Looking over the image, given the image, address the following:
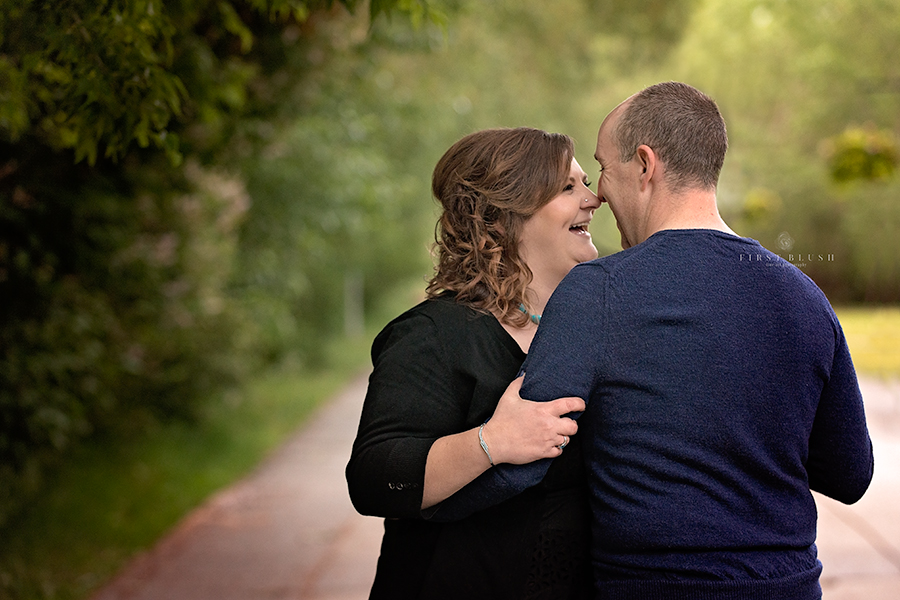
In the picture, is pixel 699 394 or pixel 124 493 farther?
pixel 124 493

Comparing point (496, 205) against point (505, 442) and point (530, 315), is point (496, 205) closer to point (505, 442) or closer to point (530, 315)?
point (530, 315)

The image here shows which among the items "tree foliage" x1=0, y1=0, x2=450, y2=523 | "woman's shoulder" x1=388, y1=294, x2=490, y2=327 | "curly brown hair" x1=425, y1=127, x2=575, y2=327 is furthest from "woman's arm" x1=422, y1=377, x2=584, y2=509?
"tree foliage" x1=0, y1=0, x2=450, y2=523

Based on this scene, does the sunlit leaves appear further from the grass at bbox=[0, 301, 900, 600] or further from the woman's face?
the woman's face

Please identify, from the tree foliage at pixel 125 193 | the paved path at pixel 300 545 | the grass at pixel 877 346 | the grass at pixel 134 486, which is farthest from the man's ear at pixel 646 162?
the grass at pixel 877 346

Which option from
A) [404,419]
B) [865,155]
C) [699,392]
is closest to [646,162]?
[699,392]

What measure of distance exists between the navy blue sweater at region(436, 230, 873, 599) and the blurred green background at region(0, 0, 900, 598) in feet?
2.65

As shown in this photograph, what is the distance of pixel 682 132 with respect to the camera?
6.12 ft

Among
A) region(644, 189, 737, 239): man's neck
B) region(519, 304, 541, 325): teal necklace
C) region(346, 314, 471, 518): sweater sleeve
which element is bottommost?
region(346, 314, 471, 518): sweater sleeve

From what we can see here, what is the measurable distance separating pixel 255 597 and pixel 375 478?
3236 mm

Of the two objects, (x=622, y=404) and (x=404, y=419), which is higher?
(x=404, y=419)

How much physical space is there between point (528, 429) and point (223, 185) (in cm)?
676

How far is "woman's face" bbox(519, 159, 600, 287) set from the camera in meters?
2.25

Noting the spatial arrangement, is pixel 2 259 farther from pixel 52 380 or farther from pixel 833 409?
pixel 833 409

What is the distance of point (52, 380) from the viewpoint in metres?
4.80
